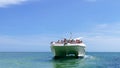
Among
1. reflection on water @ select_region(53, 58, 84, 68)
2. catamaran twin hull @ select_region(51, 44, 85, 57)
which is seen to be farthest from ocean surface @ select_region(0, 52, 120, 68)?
catamaran twin hull @ select_region(51, 44, 85, 57)

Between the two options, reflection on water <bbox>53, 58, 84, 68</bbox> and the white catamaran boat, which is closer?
reflection on water <bbox>53, 58, 84, 68</bbox>

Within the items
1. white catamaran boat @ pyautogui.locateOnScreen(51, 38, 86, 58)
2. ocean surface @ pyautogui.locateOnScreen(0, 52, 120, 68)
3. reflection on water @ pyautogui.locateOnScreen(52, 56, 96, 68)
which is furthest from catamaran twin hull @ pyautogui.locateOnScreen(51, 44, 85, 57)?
reflection on water @ pyautogui.locateOnScreen(52, 56, 96, 68)

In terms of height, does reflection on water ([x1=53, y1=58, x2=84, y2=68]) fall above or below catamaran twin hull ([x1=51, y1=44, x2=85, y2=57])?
below

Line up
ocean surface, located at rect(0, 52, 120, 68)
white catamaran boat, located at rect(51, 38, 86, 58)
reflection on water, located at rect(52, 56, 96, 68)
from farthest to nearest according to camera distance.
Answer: white catamaran boat, located at rect(51, 38, 86, 58) → ocean surface, located at rect(0, 52, 120, 68) → reflection on water, located at rect(52, 56, 96, 68)

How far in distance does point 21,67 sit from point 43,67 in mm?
2556

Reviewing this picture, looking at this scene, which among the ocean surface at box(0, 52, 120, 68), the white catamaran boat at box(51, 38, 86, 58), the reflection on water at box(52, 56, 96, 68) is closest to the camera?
the reflection on water at box(52, 56, 96, 68)

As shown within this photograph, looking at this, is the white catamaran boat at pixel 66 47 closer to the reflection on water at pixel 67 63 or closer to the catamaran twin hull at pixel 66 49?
the catamaran twin hull at pixel 66 49

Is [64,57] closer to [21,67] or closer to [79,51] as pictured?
[79,51]

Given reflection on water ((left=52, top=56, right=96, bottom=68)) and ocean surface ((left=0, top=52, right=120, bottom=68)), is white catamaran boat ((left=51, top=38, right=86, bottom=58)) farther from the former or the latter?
reflection on water ((left=52, top=56, right=96, bottom=68))

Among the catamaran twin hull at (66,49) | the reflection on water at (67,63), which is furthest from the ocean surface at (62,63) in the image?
the catamaran twin hull at (66,49)

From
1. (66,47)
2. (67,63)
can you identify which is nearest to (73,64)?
(67,63)

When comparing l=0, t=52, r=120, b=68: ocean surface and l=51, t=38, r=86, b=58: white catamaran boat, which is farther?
l=51, t=38, r=86, b=58: white catamaran boat

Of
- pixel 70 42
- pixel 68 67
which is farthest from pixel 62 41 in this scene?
pixel 68 67

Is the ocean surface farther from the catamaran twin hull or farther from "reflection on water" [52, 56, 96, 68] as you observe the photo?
the catamaran twin hull
